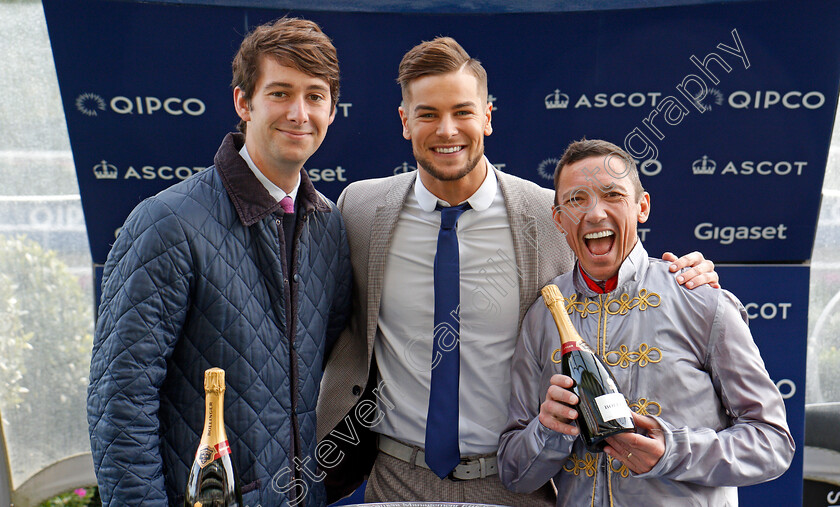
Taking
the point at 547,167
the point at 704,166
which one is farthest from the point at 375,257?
the point at 704,166

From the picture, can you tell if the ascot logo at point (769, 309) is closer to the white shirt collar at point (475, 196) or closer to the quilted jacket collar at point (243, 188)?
the white shirt collar at point (475, 196)

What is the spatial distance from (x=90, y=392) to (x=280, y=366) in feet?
1.76

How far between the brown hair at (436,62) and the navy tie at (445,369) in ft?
1.95

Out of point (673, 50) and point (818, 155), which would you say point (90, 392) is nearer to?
point (673, 50)

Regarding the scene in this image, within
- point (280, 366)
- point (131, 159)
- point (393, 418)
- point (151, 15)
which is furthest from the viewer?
point (131, 159)

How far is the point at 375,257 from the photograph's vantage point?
2.68 m

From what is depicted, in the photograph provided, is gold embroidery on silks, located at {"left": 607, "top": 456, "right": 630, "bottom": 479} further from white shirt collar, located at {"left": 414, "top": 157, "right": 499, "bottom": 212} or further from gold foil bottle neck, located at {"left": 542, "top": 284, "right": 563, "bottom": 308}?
white shirt collar, located at {"left": 414, "top": 157, "right": 499, "bottom": 212}

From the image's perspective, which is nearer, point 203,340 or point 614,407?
point 614,407

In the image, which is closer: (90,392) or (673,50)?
(90,392)

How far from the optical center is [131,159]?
3.43m

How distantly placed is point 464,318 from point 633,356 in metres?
0.65

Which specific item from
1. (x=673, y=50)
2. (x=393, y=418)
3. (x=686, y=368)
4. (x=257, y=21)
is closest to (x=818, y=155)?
(x=673, y=50)

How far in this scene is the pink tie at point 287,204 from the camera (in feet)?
7.66

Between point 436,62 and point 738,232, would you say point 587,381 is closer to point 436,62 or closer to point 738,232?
point 436,62
